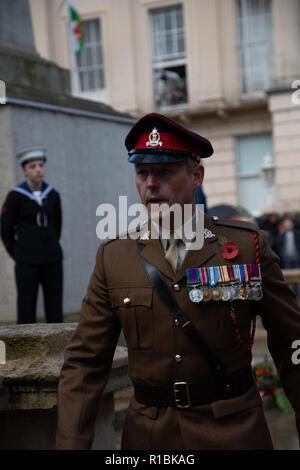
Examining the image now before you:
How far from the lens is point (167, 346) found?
7.88 ft

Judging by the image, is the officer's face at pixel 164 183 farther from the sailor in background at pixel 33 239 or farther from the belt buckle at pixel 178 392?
the sailor in background at pixel 33 239

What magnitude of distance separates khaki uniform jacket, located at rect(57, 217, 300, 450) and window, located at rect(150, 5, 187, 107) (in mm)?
21045

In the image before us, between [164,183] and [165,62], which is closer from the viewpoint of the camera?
[164,183]

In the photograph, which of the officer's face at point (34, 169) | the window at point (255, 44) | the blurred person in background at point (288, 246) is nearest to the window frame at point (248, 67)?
the window at point (255, 44)

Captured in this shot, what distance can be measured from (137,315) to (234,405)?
1.33ft

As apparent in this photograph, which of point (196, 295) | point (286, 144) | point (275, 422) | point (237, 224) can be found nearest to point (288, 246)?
point (275, 422)

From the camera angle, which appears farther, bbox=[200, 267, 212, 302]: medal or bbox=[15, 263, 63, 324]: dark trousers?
bbox=[15, 263, 63, 324]: dark trousers

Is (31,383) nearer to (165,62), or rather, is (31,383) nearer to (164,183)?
(164,183)

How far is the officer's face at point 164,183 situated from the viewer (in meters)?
2.42

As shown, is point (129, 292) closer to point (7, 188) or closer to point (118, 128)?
Result: point (7, 188)

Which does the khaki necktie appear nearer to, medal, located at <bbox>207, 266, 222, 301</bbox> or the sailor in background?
medal, located at <bbox>207, 266, 222, 301</bbox>

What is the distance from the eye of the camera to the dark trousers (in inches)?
235

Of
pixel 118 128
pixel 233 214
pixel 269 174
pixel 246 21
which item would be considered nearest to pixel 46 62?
pixel 118 128

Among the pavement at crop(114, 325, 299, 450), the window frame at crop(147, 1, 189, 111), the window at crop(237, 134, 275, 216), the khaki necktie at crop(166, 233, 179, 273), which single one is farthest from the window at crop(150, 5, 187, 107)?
the khaki necktie at crop(166, 233, 179, 273)
